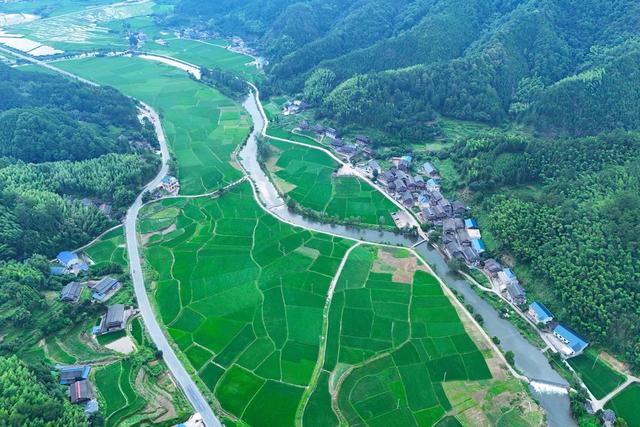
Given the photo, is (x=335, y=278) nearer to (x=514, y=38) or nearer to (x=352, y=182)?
(x=352, y=182)

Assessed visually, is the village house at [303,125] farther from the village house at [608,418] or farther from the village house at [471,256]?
the village house at [608,418]

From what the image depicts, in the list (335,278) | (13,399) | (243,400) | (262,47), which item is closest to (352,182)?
(335,278)

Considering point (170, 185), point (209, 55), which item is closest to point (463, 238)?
point (170, 185)

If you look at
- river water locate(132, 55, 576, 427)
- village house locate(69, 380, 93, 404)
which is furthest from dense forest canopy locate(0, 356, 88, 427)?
river water locate(132, 55, 576, 427)

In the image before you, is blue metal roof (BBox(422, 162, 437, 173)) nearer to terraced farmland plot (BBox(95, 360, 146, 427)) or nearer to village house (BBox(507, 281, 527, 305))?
village house (BBox(507, 281, 527, 305))

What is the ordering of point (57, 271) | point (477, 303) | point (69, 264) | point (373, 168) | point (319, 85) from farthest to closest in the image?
point (319, 85) < point (373, 168) < point (69, 264) < point (57, 271) < point (477, 303)

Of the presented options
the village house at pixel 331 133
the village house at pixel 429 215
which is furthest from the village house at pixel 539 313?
the village house at pixel 331 133

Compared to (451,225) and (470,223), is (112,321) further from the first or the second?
(470,223)
